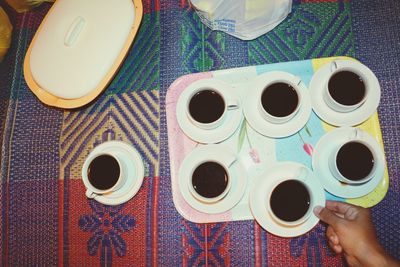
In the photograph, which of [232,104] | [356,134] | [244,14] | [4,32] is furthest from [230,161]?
[4,32]

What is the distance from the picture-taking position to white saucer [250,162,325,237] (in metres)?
0.98

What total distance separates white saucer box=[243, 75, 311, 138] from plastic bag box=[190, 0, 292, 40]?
0.24m

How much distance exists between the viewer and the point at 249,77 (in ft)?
3.67

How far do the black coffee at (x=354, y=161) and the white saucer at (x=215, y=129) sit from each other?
0.31m

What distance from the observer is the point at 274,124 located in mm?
1027

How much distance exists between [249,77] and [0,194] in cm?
99

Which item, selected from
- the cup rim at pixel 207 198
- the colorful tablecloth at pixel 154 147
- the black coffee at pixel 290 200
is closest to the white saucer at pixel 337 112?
the colorful tablecloth at pixel 154 147

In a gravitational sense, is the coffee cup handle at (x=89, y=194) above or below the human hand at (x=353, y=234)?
above

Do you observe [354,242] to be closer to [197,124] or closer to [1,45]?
[197,124]

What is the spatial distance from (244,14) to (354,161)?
569mm

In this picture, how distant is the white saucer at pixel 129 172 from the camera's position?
1.11 meters

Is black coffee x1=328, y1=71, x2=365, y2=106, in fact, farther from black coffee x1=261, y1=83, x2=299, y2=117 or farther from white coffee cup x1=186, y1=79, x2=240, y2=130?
white coffee cup x1=186, y1=79, x2=240, y2=130

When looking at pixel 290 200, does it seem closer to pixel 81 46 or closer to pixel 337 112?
A: pixel 337 112

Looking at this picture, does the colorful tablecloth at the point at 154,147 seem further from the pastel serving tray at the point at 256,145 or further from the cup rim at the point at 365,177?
the cup rim at the point at 365,177
